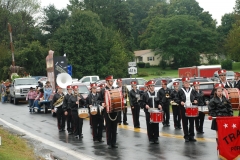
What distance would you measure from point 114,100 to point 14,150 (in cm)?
302

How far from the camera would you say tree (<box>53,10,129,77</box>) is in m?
63.7

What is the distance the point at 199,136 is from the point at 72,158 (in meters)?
4.54

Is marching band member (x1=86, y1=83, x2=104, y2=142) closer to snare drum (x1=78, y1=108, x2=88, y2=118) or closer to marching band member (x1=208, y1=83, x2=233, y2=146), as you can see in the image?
snare drum (x1=78, y1=108, x2=88, y2=118)

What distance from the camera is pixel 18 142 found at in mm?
14547

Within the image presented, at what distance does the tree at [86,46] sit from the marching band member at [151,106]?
161 feet

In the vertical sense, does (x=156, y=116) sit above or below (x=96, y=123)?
above

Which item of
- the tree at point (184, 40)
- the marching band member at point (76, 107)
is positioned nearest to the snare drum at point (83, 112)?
the marching band member at point (76, 107)

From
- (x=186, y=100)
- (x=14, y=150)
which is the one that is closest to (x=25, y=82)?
(x=186, y=100)

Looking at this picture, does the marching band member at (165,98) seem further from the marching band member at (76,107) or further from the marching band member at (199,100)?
the marching band member at (76,107)

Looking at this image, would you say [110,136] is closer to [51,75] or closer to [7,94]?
[51,75]

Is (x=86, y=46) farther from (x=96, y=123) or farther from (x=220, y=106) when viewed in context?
(x=220, y=106)

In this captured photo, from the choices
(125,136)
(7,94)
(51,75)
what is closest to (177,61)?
(7,94)

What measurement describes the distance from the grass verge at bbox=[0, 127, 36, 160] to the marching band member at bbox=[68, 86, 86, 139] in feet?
6.03

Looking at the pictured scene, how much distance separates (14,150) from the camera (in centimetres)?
1262
